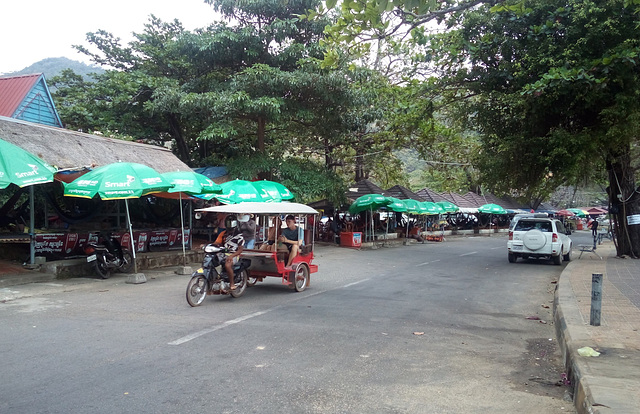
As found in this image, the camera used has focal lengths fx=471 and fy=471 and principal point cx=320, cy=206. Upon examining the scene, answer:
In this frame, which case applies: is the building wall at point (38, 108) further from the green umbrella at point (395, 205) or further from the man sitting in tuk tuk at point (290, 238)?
the green umbrella at point (395, 205)

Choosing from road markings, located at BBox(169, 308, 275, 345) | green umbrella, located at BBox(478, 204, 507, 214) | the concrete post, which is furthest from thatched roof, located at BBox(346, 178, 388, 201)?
the concrete post

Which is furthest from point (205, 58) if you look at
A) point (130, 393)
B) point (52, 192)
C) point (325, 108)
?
point (130, 393)

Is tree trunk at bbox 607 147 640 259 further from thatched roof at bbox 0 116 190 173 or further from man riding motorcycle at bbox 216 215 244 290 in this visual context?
thatched roof at bbox 0 116 190 173

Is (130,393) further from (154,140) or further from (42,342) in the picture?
(154,140)

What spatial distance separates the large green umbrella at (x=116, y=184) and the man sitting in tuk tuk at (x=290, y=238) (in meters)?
3.63

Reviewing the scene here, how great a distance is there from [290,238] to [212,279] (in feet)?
7.04

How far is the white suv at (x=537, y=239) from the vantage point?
16969mm

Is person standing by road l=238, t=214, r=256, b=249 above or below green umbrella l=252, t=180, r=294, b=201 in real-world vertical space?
below

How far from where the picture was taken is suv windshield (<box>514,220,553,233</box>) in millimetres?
17234

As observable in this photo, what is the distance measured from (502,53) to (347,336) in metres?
11.2

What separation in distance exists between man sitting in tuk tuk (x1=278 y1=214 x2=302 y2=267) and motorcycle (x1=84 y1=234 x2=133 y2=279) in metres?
5.10

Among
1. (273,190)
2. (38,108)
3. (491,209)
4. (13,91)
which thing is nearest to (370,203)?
(273,190)

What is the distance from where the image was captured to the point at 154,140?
24031mm

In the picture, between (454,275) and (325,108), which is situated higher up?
(325,108)
